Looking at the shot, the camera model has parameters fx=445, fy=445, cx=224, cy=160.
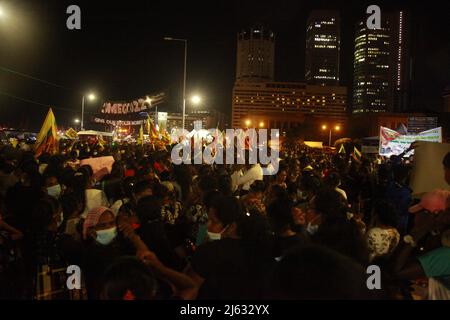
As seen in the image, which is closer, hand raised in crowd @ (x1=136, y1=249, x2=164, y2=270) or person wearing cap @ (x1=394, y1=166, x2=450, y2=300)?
person wearing cap @ (x1=394, y1=166, x2=450, y2=300)

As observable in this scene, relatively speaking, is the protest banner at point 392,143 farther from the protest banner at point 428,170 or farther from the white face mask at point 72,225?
the white face mask at point 72,225

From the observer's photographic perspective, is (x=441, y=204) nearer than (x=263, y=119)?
Yes

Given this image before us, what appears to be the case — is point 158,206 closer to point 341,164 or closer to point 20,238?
point 20,238

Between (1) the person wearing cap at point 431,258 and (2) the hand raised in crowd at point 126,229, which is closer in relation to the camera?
(1) the person wearing cap at point 431,258

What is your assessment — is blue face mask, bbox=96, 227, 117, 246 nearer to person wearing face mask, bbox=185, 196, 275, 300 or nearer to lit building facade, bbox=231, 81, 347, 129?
person wearing face mask, bbox=185, 196, 275, 300

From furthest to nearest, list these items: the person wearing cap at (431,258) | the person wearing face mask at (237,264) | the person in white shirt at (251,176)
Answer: the person in white shirt at (251,176) < the person wearing face mask at (237,264) < the person wearing cap at (431,258)

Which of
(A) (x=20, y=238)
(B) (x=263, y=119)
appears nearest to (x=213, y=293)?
(A) (x=20, y=238)

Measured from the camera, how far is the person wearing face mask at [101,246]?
12.7ft

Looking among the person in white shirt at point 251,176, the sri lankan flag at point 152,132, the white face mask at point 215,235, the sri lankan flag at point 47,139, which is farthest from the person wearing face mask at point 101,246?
the sri lankan flag at point 152,132

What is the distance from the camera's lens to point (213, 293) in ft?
10.0

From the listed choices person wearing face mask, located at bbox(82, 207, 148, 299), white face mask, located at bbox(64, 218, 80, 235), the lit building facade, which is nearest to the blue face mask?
person wearing face mask, located at bbox(82, 207, 148, 299)

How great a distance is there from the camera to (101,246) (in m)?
3.97

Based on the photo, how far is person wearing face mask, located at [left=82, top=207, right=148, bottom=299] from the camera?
387 cm

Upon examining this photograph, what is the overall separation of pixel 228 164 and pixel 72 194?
23.1ft
